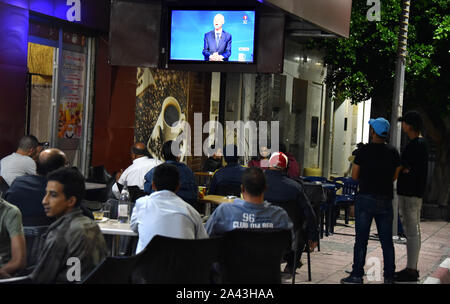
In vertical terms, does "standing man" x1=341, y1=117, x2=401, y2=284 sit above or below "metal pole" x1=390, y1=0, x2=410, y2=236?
below

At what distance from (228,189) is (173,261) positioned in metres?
4.95

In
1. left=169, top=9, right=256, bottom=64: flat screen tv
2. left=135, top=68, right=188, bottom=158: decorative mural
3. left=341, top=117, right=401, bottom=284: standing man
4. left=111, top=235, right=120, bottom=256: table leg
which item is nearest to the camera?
left=111, top=235, right=120, bottom=256: table leg

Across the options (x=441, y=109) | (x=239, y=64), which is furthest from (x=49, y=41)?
(x=441, y=109)

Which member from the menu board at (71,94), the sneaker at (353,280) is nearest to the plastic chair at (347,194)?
the menu board at (71,94)

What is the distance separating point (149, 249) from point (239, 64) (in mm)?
6845

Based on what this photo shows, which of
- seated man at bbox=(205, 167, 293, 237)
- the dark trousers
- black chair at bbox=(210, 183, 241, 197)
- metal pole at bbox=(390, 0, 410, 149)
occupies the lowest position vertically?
the dark trousers

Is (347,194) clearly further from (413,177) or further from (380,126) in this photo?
(380,126)

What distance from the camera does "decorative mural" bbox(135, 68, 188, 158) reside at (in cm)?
1382

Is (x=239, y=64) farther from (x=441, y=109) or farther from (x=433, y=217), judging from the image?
(x=433, y=217)

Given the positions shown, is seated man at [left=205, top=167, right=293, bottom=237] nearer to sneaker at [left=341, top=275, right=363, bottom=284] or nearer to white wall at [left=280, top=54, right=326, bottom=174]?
sneaker at [left=341, top=275, right=363, bottom=284]

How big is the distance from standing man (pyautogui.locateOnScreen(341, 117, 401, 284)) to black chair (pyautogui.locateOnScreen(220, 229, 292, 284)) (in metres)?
3.25

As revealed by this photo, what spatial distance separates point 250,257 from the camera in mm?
5234

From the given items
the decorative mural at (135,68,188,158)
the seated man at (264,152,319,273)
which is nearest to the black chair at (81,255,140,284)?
the seated man at (264,152,319,273)

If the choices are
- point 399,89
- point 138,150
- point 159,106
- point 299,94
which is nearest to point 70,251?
point 138,150
